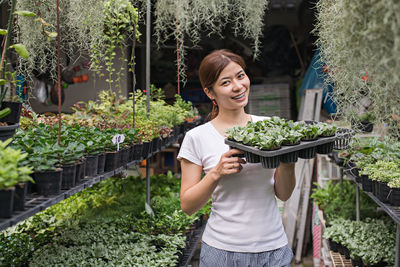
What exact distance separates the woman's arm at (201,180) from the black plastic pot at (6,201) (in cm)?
74

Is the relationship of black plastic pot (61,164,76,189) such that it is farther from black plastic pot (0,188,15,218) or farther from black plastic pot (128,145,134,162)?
black plastic pot (128,145,134,162)

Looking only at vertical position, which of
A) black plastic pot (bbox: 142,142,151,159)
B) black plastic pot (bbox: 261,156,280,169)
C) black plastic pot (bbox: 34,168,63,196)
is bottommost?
black plastic pot (bbox: 142,142,151,159)

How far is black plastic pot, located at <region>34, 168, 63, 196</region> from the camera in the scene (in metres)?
1.56

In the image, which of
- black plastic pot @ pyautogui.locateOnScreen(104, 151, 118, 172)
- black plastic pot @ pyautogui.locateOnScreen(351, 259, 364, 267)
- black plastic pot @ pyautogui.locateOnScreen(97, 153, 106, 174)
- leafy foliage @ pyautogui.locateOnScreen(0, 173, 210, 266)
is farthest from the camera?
black plastic pot @ pyautogui.locateOnScreen(351, 259, 364, 267)

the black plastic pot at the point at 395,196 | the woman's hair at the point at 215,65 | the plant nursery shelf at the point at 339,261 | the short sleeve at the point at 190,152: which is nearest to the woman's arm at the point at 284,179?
the short sleeve at the point at 190,152

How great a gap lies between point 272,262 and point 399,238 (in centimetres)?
117

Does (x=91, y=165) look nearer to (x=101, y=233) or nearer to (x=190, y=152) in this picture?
(x=190, y=152)

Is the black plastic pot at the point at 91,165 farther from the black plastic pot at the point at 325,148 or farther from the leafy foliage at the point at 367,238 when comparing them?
the leafy foliage at the point at 367,238

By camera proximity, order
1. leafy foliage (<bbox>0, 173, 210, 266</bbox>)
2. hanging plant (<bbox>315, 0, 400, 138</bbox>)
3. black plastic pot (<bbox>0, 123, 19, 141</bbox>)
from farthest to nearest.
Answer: leafy foliage (<bbox>0, 173, 210, 266</bbox>) → black plastic pot (<bbox>0, 123, 19, 141</bbox>) → hanging plant (<bbox>315, 0, 400, 138</bbox>)

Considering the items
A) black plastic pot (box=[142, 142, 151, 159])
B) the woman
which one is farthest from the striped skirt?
black plastic pot (box=[142, 142, 151, 159])

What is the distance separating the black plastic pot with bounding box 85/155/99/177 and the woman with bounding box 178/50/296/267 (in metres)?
0.49

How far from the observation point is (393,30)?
0.88 meters

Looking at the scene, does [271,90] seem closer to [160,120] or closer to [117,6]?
[160,120]

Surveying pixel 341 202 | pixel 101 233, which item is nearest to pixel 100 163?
pixel 101 233
